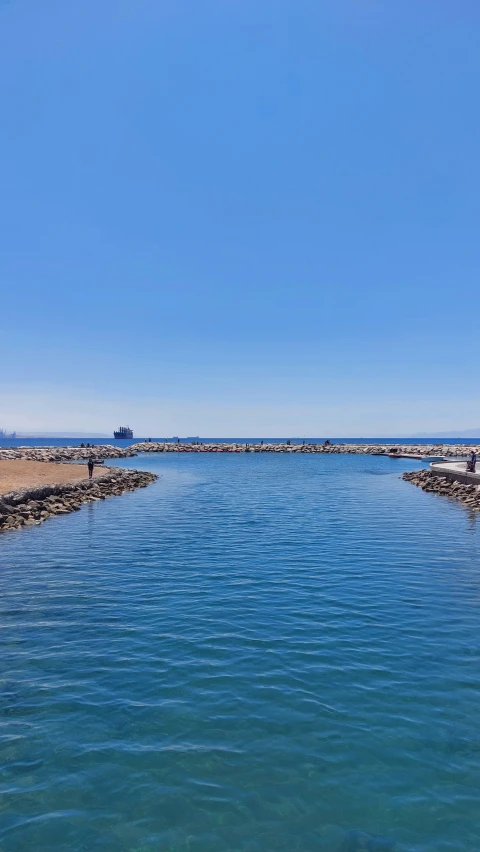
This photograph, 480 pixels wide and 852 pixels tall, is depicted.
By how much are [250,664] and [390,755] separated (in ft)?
10.5

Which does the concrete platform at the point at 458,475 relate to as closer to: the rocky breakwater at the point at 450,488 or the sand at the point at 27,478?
the rocky breakwater at the point at 450,488

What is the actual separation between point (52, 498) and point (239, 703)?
1045 inches

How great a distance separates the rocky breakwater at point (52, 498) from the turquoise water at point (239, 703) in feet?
26.2

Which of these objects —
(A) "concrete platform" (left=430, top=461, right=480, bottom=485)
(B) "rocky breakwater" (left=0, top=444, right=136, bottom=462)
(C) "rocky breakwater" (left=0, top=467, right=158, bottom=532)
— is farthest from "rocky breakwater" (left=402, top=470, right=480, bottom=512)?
(B) "rocky breakwater" (left=0, top=444, right=136, bottom=462)

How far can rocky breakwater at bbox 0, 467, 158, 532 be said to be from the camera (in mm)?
25250

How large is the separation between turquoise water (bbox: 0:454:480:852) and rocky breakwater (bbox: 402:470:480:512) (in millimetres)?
15391

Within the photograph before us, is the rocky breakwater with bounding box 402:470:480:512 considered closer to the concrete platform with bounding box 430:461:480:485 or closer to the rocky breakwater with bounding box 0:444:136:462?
the concrete platform with bounding box 430:461:480:485

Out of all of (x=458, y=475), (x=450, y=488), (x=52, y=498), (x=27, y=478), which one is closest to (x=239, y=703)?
(x=52, y=498)

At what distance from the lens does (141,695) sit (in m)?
8.13

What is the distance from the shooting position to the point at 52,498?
31.5 meters

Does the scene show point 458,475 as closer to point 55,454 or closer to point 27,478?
point 27,478

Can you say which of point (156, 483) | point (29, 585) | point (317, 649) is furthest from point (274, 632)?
point (156, 483)

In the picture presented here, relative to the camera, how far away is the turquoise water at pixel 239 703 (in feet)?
18.2

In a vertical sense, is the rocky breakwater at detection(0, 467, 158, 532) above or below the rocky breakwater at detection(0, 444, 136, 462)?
below
